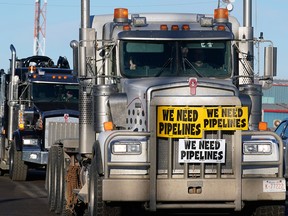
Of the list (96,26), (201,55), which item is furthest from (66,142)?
(201,55)

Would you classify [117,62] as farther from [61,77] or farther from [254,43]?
[61,77]

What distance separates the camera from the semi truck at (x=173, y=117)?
42.0 feet

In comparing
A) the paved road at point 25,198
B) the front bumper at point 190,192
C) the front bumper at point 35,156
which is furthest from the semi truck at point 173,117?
the front bumper at point 35,156

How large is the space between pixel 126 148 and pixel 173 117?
718 millimetres

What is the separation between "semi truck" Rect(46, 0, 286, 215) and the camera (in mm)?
12797

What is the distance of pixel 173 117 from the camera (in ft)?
42.4

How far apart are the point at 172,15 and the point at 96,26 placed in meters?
1.20

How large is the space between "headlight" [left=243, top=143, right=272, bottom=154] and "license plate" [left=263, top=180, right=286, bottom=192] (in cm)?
39

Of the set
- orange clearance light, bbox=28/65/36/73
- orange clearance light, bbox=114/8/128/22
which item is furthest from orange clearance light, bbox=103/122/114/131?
orange clearance light, bbox=28/65/36/73

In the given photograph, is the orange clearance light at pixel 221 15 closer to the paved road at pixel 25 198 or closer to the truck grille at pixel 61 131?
the paved road at pixel 25 198

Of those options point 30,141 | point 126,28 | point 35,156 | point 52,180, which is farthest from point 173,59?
point 30,141

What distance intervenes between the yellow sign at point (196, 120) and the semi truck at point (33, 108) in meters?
11.6

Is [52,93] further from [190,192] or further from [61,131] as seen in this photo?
[190,192]

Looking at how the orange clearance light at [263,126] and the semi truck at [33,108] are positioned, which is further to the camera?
the semi truck at [33,108]
